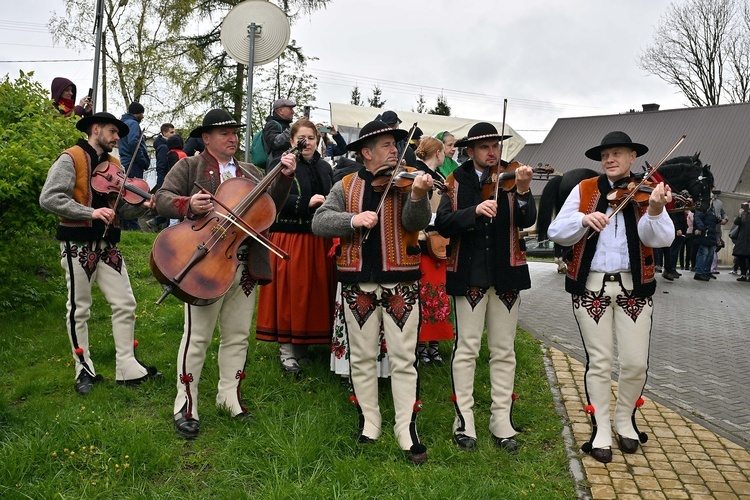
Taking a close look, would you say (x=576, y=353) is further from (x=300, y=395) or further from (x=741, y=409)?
(x=300, y=395)

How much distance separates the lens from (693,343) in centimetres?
796

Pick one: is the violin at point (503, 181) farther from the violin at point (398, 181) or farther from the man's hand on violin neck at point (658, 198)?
the man's hand on violin neck at point (658, 198)

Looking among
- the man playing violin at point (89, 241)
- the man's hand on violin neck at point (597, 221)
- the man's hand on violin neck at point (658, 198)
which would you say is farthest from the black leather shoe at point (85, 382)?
the man's hand on violin neck at point (658, 198)

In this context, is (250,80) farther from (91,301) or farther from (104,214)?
(91,301)

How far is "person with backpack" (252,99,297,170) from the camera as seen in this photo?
574cm

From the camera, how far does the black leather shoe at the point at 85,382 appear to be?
16.5 feet

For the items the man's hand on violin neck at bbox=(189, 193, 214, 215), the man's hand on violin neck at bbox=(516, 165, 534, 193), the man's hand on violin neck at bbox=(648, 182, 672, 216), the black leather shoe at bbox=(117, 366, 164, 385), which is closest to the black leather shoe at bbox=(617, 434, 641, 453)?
the man's hand on violin neck at bbox=(648, 182, 672, 216)

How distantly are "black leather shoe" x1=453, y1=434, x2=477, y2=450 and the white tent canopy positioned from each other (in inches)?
404

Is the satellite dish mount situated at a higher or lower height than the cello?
higher

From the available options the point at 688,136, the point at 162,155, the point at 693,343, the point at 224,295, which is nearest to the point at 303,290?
the point at 224,295

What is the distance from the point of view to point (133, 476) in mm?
3779

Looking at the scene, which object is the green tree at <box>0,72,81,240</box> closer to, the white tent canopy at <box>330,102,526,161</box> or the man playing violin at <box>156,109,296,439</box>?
the man playing violin at <box>156,109,296,439</box>

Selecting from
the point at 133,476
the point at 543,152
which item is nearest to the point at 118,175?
the point at 133,476

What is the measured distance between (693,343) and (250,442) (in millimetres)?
5995
